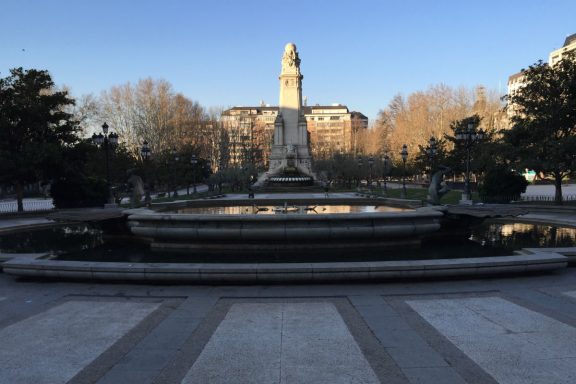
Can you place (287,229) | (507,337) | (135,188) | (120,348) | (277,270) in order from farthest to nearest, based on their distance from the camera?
1. (135,188)
2. (287,229)
3. (277,270)
4. (507,337)
5. (120,348)

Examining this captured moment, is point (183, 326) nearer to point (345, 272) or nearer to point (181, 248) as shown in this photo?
point (345, 272)

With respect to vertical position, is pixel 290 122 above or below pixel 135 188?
above

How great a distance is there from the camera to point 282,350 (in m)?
4.87

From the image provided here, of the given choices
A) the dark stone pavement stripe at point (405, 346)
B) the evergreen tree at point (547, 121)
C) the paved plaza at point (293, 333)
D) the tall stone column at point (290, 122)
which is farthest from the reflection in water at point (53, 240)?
the tall stone column at point (290, 122)

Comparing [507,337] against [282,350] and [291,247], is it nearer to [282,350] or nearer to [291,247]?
[282,350]

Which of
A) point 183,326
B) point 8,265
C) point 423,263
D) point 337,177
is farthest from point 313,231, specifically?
point 337,177

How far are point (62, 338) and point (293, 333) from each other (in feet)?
9.91

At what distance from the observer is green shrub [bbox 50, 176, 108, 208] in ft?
80.5

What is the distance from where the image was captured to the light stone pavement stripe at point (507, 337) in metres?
4.24

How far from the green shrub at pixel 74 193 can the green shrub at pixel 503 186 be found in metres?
24.5

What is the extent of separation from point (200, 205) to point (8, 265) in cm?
982

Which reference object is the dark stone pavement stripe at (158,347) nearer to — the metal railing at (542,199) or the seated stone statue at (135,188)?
the seated stone statue at (135,188)

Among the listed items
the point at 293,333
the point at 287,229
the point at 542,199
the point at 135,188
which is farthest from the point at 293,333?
the point at 542,199

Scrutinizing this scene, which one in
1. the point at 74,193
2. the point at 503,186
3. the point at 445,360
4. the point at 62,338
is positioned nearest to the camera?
the point at 445,360
